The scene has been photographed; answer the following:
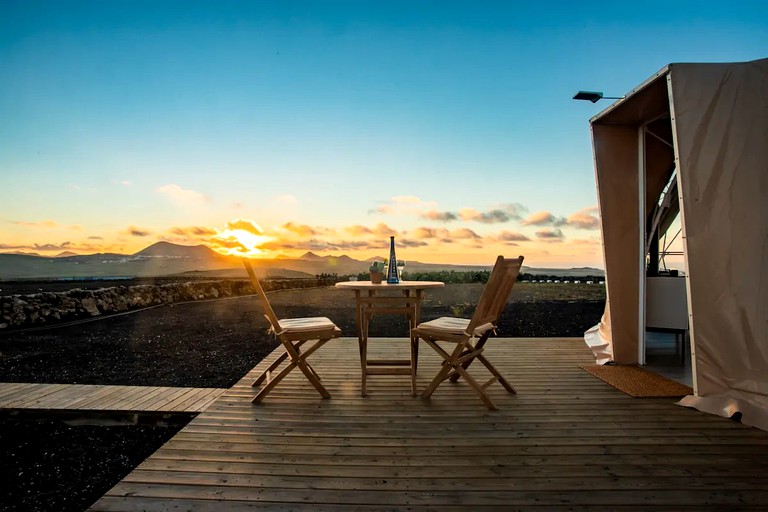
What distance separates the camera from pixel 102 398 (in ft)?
11.3

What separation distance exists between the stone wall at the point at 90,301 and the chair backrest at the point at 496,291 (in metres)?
8.87

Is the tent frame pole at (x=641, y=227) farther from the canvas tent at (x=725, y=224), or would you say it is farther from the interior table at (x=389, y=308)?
the interior table at (x=389, y=308)

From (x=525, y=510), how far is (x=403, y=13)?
26.1 ft

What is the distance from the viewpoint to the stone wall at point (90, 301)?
25.4 ft

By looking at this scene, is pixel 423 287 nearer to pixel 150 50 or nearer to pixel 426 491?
pixel 426 491

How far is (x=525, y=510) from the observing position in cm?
165

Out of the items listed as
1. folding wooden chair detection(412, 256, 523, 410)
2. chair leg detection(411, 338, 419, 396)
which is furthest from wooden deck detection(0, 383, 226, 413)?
folding wooden chair detection(412, 256, 523, 410)

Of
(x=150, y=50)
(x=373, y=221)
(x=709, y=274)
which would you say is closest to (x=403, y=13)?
(x=373, y=221)

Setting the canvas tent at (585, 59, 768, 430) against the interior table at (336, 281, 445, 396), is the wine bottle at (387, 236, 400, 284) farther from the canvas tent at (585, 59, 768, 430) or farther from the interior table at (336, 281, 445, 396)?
the canvas tent at (585, 59, 768, 430)

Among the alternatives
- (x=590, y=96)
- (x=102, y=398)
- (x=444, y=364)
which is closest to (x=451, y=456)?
(x=444, y=364)

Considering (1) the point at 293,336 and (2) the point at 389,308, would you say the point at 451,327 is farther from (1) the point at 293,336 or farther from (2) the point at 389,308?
(1) the point at 293,336

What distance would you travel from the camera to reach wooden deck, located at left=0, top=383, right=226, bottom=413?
125 inches

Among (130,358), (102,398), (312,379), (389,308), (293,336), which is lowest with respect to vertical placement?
(130,358)

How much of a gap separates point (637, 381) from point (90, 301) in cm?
1023
